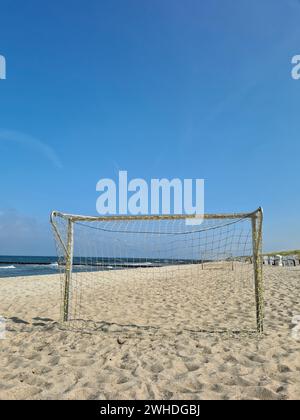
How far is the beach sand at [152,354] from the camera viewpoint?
124 inches

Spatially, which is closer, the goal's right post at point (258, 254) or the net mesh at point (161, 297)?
the goal's right post at point (258, 254)

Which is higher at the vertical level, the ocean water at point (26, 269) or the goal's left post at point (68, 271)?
the goal's left post at point (68, 271)

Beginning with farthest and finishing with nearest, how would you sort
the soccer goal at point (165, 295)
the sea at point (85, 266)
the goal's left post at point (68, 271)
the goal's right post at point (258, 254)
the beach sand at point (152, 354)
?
1. the sea at point (85, 266)
2. the goal's left post at point (68, 271)
3. the soccer goal at point (165, 295)
4. the goal's right post at point (258, 254)
5. the beach sand at point (152, 354)

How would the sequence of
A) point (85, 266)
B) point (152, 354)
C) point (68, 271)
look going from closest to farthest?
point (152, 354) < point (68, 271) < point (85, 266)

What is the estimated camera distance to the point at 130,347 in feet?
14.7

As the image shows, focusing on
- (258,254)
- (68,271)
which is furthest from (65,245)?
(258,254)

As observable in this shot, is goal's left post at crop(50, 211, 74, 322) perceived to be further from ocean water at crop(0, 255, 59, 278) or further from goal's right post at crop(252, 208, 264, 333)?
ocean water at crop(0, 255, 59, 278)

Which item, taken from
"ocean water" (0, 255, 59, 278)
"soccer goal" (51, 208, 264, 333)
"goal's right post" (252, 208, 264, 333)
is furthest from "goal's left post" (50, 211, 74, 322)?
"ocean water" (0, 255, 59, 278)

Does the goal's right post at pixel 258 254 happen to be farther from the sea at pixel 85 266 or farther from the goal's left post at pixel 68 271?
the goal's left post at pixel 68 271

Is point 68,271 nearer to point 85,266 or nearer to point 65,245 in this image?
point 65,245

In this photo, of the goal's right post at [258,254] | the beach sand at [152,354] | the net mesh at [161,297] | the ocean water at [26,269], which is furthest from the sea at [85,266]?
the goal's right post at [258,254]

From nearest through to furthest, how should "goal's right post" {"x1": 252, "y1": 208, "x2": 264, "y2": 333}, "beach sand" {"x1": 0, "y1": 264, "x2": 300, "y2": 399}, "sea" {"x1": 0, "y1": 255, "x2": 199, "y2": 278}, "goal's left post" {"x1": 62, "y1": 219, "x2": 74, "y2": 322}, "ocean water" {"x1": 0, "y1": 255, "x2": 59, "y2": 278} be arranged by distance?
"beach sand" {"x1": 0, "y1": 264, "x2": 300, "y2": 399}, "goal's right post" {"x1": 252, "y1": 208, "x2": 264, "y2": 333}, "goal's left post" {"x1": 62, "y1": 219, "x2": 74, "y2": 322}, "sea" {"x1": 0, "y1": 255, "x2": 199, "y2": 278}, "ocean water" {"x1": 0, "y1": 255, "x2": 59, "y2": 278}

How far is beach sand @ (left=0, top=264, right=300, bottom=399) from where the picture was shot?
3139 mm

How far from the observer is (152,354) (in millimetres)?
4156
